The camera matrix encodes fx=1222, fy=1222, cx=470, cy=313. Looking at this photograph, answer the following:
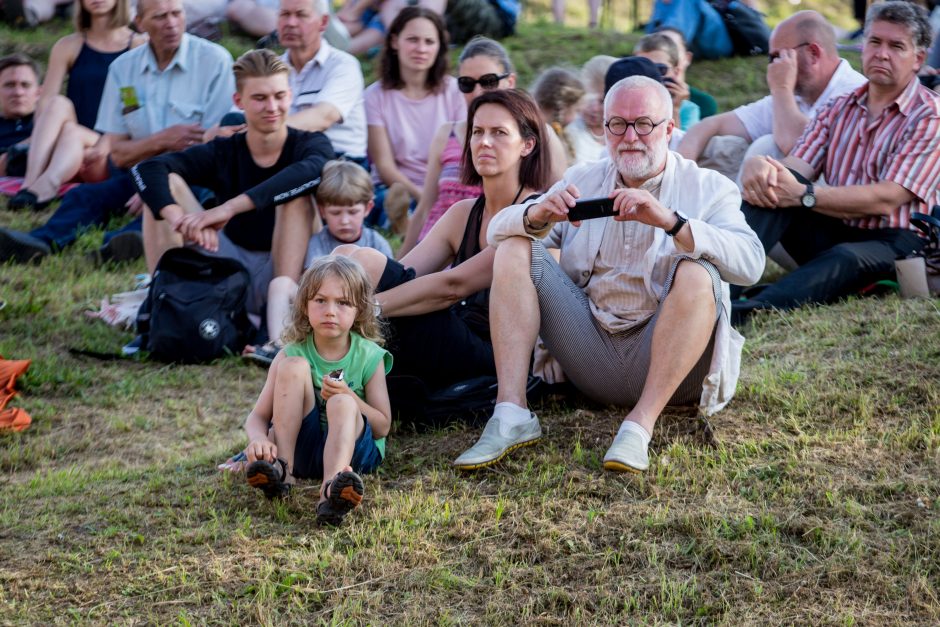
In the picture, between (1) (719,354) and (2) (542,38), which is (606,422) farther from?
(2) (542,38)

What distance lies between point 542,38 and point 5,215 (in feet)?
18.6

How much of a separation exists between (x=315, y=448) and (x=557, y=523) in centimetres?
96

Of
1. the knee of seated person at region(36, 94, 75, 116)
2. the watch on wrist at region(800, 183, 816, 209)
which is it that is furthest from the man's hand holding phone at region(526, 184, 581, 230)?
the knee of seated person at region(36, 94, 75, 116)

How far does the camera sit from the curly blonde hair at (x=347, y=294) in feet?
15.2

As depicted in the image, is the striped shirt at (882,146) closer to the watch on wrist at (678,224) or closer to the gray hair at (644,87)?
the gray hair at (644,87)

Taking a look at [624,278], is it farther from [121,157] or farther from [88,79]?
[88,79]

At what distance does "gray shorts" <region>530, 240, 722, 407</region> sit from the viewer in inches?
187

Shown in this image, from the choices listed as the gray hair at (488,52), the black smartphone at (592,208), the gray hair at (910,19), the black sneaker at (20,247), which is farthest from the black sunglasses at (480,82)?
the black sneaker at (20,247)

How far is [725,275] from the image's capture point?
14.8 feet

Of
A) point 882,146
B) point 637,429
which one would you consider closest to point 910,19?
point 882,146

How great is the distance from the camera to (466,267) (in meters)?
5.16

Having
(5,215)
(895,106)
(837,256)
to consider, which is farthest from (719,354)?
(5,215)

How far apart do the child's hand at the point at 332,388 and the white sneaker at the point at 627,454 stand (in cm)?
97

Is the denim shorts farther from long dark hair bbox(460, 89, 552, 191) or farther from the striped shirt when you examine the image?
the striped shirt
